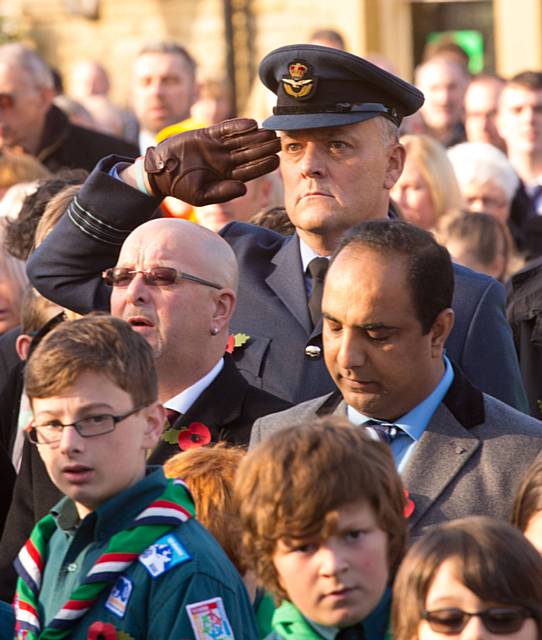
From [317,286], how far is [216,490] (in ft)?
3.44

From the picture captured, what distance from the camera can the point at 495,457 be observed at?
425cm

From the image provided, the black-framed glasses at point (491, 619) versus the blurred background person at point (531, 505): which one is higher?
the blurred background person at point (531, 505)

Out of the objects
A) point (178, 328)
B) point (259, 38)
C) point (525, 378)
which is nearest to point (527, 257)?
point (525, 378)

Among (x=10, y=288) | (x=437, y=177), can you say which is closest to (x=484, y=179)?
(x=437, y=177)

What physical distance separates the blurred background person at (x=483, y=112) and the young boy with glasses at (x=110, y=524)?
782cm

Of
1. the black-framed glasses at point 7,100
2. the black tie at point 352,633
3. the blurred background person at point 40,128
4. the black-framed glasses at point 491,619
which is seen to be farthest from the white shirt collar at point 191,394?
the black-framed glasses at point 7,100

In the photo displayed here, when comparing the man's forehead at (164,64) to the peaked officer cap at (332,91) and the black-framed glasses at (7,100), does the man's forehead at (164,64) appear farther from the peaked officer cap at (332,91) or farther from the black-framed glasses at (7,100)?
the peaked officer cap at (332,91)

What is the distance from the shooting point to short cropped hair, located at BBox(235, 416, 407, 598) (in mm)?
3545

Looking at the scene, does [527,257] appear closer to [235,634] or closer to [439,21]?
[235,634]

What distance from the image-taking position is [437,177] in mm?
8352

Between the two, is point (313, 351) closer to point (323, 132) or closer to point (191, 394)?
point (191, 394)

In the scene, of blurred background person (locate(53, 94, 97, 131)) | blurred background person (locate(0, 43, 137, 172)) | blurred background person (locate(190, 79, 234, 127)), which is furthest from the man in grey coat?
blurred background person (locate(190, 79, 234, 127))

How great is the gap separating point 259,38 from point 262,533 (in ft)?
45.7

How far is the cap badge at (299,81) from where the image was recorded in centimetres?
512
